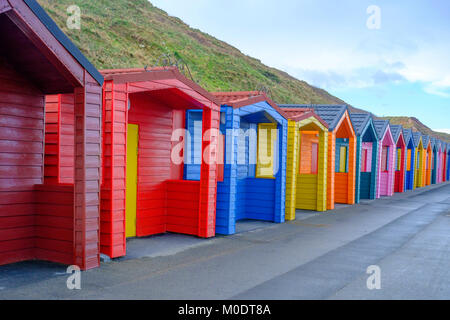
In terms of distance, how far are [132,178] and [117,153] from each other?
2.10 m

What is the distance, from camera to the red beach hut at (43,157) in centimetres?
670

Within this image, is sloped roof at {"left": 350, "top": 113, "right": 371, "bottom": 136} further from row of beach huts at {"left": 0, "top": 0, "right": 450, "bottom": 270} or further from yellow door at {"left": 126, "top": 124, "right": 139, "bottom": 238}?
yellow door at {"left": 126, "top": 124, "right": 139, "bottom": 238}

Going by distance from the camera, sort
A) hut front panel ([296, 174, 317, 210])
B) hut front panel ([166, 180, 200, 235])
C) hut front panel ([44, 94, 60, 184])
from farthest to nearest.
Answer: hut front panel ([296, 174, 317, 210]) < hut front panel ([166, 180, 200, 235]) < hut front panel ([44, 94, 60, 184])

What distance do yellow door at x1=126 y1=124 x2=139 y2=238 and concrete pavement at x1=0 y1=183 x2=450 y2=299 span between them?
1.30ft

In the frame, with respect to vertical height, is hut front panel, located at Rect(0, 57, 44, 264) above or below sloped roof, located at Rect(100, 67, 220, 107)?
below

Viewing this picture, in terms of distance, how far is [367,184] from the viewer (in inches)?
832

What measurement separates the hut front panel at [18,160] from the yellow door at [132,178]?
2.09 m

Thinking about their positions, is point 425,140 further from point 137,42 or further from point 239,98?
point 137,42

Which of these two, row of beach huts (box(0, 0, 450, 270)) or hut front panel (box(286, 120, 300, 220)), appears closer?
row of beach huts (box(0, 0, 450, 270))

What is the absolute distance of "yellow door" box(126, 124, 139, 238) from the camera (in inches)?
371

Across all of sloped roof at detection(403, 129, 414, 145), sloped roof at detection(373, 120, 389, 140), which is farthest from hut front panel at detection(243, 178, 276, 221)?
sloped roof at detection(403, 129, 414, 145)

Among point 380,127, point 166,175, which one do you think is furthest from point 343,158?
point 166,175

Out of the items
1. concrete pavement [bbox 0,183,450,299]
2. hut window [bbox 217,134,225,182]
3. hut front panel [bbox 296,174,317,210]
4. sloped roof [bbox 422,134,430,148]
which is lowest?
concrete pavement [bbox 0,183,450,299]
